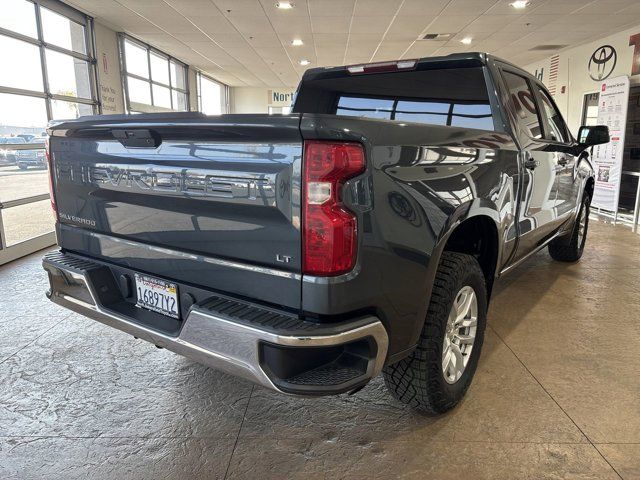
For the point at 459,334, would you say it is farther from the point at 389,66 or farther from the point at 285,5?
the point at 285,5

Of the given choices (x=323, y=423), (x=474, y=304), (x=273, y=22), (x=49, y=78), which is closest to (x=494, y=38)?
(x=273, y=22)

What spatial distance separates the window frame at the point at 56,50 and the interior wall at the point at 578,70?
30.6ft

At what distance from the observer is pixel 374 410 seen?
2102mm

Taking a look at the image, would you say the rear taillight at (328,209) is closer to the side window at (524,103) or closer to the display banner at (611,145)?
the side window at (524,103)

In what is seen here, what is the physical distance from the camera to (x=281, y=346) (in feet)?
4.27

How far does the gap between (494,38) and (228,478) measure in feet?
31.3

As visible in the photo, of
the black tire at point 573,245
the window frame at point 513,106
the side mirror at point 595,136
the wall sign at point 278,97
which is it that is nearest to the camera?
the window frame at point 513,106

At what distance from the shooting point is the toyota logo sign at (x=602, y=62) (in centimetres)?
852

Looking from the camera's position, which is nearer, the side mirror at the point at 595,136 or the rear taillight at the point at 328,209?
the rear taillight at the point at 328,209

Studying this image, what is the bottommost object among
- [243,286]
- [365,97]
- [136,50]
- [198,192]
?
[243,286]

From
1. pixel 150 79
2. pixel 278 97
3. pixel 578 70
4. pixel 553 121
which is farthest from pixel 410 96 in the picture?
pixel 278 97

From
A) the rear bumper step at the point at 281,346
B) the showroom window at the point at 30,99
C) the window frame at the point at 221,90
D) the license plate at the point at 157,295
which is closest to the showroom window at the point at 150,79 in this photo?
the window frame at the point at 221,90

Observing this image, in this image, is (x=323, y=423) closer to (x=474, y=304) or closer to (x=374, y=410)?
(x=374, y=410)

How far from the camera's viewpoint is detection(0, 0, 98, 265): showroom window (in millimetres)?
5316
